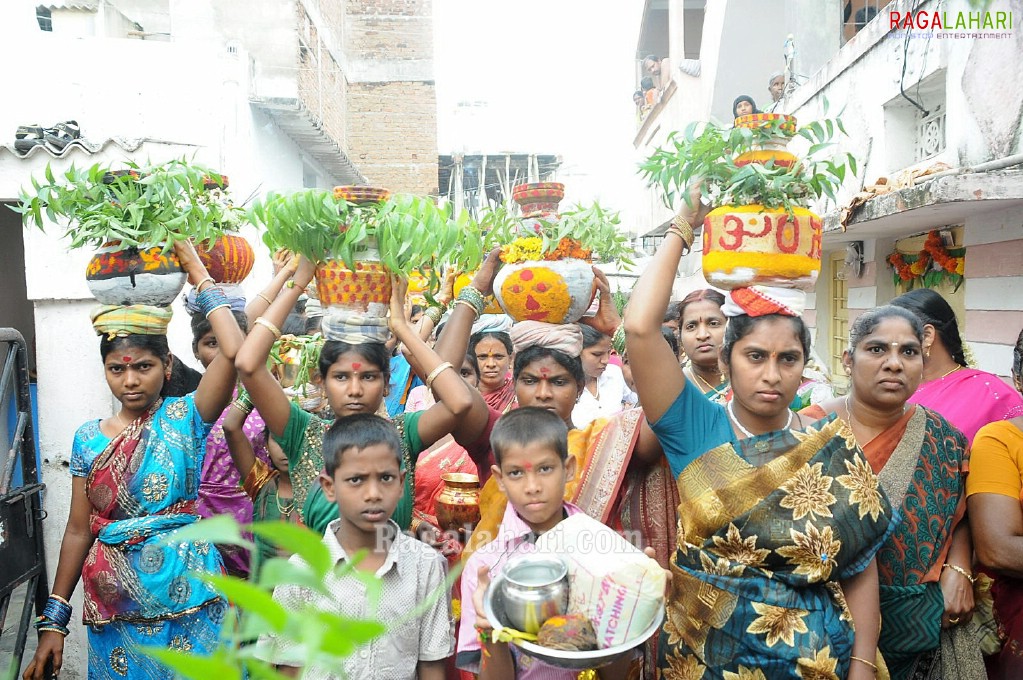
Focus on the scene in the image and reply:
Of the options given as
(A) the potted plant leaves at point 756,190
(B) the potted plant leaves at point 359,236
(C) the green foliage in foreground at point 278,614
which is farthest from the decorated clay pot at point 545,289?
(C) the green foliage in foreground at point 278,614

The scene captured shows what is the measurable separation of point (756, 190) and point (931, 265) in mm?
6080

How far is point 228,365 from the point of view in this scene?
3.07m

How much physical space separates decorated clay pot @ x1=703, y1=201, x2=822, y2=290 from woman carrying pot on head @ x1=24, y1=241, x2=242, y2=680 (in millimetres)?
1860

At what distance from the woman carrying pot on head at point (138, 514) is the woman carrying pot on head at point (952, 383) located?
9.96 ft

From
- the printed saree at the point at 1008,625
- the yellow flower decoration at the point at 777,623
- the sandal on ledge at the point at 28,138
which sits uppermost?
the sandal on ledge at the point at 28,138

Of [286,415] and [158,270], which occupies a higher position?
[158,270]

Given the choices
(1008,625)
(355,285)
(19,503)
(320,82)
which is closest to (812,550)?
(1008,625)

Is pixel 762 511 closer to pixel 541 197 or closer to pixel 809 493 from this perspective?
pixel 809 493

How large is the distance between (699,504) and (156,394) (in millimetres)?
2295

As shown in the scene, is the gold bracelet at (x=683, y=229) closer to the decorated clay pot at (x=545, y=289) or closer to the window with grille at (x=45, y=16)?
the decorated clay pot at (x=545, y=289)

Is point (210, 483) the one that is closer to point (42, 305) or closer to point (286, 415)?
point (286, 415)

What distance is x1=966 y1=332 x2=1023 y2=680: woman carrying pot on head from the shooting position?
277 centimetres

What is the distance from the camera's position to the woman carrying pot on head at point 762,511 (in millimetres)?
2289

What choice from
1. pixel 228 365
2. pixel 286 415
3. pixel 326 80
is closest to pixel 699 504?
pixel 286 415
